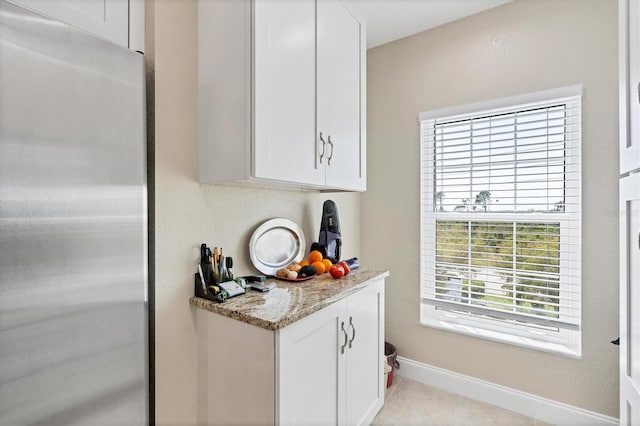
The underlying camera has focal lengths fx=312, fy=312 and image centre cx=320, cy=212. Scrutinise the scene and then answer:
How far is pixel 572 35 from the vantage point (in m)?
1.87

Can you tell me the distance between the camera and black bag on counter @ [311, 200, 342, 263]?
200 cm

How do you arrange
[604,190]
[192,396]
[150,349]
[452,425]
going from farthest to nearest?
[452,425]
[604,190]
[192,396]
[150,349]

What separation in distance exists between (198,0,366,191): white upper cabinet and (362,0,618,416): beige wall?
95cm

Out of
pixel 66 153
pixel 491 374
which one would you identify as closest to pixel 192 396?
pixel 66 153

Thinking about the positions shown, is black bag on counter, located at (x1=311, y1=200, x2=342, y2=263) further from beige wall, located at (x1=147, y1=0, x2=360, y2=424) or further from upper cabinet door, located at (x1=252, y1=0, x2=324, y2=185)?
beige wall, located at (x1=147, y1=0, x2=360, y2=424)

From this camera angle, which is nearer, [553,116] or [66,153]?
[66,153]

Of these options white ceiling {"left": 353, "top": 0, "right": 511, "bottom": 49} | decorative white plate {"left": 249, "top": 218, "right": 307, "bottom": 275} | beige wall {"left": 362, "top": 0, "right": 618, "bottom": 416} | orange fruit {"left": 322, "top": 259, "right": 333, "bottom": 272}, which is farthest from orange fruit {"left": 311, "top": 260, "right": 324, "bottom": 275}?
white ceiling {"left": 353, "top": 0, "right": 511, "bottom": 49}

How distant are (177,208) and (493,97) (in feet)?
6.84

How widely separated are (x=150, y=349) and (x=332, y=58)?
1.58m

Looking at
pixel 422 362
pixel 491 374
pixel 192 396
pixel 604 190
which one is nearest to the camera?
pixel 192 396

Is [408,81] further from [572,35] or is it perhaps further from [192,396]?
[192,396]

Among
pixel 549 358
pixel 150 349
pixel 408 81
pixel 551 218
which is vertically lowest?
pixel 549 358

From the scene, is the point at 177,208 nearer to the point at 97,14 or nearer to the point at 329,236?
the point at 97,14

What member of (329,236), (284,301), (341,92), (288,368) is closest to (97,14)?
(341,92)
